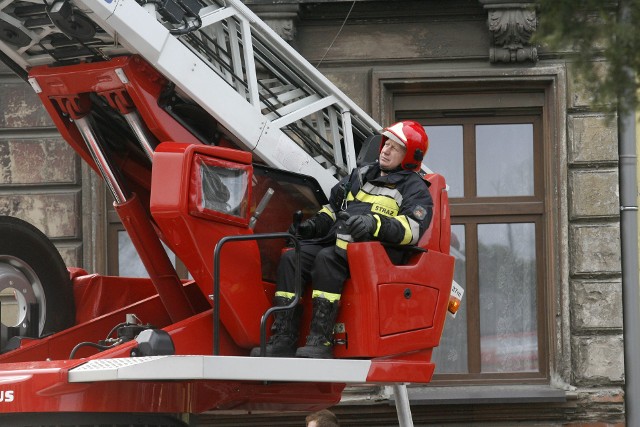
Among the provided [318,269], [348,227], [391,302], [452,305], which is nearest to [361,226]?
[348,227]

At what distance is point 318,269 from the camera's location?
6.39 meters

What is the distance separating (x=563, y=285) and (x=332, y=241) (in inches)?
211

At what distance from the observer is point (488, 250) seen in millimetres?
11906

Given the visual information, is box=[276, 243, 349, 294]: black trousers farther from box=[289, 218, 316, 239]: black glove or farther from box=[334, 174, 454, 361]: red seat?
box=[289, 218, 316, 239]: black glove

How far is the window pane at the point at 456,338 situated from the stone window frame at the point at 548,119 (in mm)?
586

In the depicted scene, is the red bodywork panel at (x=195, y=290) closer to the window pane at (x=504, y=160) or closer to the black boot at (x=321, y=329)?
the black boot at (x=321, y=329)

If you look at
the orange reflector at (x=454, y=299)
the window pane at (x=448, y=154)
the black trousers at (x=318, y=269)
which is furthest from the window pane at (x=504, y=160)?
the black trousers at (x=318, y=269)

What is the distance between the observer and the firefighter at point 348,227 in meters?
6.33

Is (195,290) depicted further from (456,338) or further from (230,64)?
(456,338)

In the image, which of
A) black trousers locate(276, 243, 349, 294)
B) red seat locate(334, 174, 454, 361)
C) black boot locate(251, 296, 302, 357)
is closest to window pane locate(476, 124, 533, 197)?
red seat locate(334, 174, 454, 361)

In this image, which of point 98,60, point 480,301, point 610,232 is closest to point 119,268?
point 480,301

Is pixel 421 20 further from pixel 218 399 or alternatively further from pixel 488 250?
pixel 218 399

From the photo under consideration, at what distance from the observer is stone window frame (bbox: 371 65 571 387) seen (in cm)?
1154

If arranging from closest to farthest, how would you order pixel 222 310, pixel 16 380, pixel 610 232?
pixel 16 380
pixel 222 310
pixel 610 232
